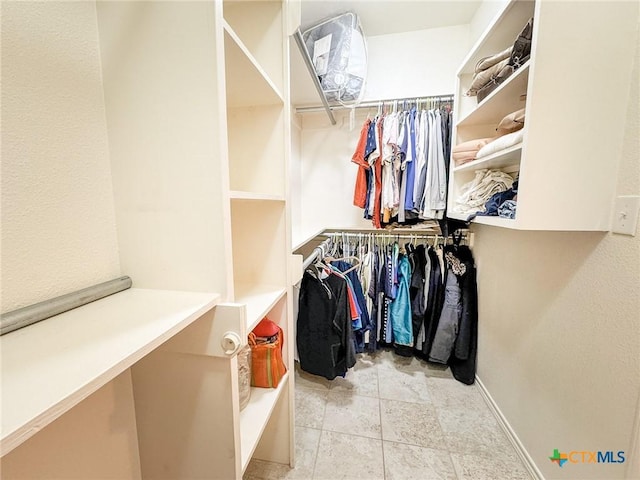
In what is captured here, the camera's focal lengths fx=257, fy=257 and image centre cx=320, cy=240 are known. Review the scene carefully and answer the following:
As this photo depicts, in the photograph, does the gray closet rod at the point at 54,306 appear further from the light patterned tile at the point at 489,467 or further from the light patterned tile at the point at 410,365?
the light patterned tile at the point at 410,365

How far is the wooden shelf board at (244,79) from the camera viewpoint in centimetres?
62

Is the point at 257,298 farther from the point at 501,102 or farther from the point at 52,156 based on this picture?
the point at 501,102

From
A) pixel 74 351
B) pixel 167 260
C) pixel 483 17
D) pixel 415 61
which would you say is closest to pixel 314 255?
pixel 167 260

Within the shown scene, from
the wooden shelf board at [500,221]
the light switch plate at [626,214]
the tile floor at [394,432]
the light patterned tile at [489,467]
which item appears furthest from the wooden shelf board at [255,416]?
the light switch plate at [626,214]

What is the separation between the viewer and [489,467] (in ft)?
3.96

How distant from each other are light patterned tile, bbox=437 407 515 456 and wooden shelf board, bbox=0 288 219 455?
1.52 m

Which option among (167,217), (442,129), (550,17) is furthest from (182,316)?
(442,129)

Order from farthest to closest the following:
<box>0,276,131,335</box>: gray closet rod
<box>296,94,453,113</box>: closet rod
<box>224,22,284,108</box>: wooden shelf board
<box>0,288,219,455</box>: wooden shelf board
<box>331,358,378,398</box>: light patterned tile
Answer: <box>296,94,453,113</box>: closet rod < <box>331,358,378,398</box>: light patterned tile < <box>224,22,284,108</box>: wooden shelf board < <box>0,276,131,335</box>: gray closet rod < <box>0,288,219,455</box>: wooden shelf board

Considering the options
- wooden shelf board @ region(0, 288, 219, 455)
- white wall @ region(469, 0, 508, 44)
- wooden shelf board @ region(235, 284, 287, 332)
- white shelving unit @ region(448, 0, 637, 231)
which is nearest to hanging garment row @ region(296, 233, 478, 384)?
wooden shelf board @ region(235, 284, 287, 332)

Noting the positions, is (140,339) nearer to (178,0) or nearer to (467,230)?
(178,0)

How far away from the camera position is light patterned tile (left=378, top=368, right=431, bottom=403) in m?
1.63

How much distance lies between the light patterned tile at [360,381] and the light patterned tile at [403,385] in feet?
0.14

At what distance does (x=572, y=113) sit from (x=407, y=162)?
35.6 inches

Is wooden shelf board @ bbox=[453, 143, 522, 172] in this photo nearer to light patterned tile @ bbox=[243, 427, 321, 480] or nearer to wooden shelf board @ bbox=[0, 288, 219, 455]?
wooden shelf board @ bbox=[0, 288, 219, 455]
